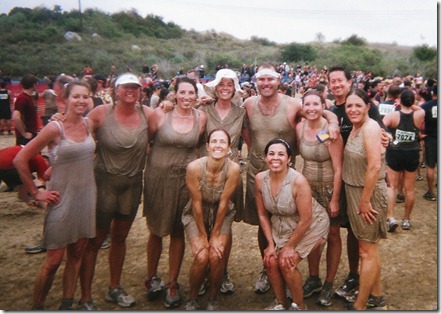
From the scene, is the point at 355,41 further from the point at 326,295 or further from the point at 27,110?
the point at 326,295

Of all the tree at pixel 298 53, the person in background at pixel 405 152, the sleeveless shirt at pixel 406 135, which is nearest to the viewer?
the person in background at pixel 405 152

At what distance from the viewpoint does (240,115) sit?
395 cm

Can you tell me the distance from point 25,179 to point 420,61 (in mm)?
39189

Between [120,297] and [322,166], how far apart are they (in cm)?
224

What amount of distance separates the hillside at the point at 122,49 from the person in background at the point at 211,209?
2096 cm

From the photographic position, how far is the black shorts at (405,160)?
5840 mm

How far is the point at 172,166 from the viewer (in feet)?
11.8

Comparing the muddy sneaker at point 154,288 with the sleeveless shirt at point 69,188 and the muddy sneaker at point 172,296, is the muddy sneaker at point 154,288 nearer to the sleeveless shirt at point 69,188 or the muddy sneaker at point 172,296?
the muddy sneaker at point 172,296

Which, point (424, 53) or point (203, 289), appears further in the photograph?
point (424, 53)

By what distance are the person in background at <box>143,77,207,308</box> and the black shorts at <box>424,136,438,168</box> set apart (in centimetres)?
495

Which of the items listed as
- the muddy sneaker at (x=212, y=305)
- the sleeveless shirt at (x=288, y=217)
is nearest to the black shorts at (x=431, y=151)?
the sleeveless shirt at (x=288, y=217)

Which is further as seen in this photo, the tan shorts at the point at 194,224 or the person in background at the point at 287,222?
the tan shorts at the point at 194,224

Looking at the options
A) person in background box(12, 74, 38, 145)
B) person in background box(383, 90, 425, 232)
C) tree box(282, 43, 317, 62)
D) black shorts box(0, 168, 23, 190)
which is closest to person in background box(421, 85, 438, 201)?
person in background box(383, 90, 425, 232)

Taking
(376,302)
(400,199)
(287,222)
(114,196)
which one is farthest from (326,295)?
(400,199)
